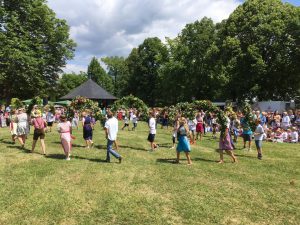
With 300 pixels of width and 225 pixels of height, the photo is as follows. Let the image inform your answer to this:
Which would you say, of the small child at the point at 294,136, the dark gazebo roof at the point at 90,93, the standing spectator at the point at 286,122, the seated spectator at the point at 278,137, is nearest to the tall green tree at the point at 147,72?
the dark gazebo roof at the point at 90,93

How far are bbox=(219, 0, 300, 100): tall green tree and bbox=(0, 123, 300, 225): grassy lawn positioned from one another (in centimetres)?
2315

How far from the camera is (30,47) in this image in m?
35.1

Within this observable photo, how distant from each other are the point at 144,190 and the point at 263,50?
103 ft

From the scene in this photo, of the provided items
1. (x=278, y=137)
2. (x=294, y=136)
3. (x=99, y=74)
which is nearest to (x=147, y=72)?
(x=99, y=74)

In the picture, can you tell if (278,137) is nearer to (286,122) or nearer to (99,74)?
(286,122)

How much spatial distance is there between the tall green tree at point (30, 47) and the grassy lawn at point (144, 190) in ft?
64.0

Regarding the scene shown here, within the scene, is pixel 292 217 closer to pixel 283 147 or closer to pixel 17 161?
pixel 17 161

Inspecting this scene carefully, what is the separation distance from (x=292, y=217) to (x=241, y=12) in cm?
3409

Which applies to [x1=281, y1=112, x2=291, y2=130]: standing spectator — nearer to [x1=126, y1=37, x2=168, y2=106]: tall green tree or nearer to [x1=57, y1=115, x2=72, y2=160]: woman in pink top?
[x1=57, y1=115, x2=72, y2=160]: woman in pink top

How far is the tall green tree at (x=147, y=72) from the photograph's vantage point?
209 feet

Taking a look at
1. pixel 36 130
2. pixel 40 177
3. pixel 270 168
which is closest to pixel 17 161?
pixel 36 130

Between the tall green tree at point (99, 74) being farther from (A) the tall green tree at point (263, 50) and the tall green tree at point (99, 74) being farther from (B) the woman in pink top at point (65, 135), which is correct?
(B) the woman in pink top at point (65, 135)

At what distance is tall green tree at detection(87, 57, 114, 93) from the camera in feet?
269

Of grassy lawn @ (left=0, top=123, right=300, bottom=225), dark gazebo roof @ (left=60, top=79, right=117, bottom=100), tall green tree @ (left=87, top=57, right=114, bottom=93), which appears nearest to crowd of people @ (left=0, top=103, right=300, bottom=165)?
grassy lawn @ (left=0, top=123, right=300, bottom=225)
